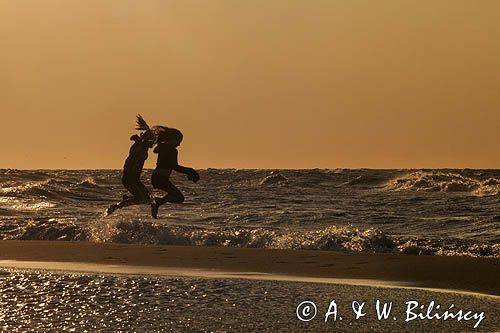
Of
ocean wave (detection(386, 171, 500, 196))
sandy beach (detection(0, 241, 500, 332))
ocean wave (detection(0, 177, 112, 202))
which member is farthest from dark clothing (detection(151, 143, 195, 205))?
ocean wave (detection(386, 171, 500, 196))

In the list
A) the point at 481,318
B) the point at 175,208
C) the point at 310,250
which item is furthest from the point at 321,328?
the point at 175,208

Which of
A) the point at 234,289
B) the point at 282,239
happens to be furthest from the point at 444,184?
the point at 234,289

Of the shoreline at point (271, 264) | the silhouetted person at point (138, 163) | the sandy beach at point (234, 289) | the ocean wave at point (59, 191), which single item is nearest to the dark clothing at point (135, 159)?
the silhouetted person at point (138, 163)

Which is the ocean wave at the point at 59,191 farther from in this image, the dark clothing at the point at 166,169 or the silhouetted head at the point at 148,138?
the silhouetted head at the point at 148,138

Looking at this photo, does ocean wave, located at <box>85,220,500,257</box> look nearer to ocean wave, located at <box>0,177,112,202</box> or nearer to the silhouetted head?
the silhouetted head

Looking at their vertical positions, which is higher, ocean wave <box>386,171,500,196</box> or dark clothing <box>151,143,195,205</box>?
ocean wave <box>386,171,500,196</box>

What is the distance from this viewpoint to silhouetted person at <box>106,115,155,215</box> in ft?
56.1

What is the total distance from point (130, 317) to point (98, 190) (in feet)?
A: 143

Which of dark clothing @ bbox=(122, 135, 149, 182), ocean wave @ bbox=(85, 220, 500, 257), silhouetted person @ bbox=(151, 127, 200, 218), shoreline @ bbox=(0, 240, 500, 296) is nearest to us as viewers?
silhouetted person @ bbox=(151, 127, 200, 218)

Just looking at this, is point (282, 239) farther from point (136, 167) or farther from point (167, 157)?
point (136, 167)

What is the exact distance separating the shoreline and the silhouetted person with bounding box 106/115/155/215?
376cm

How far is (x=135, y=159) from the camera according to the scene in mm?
17266

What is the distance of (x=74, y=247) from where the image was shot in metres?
28.8

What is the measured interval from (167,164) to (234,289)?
2724 mm
